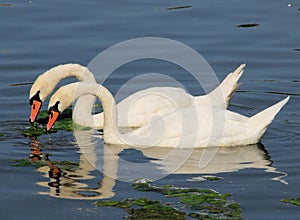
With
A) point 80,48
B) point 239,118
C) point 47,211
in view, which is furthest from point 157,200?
point 80,48

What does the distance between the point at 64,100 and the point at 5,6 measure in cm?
724

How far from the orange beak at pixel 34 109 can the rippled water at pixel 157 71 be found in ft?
0.47

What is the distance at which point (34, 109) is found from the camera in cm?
1452

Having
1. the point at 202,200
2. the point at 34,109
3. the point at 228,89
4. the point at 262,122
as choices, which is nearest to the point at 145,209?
the point at 202,200

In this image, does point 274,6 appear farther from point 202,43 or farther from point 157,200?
point 157,200

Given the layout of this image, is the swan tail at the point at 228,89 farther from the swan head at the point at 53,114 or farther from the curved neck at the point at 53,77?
the swan head at the point at 53,114

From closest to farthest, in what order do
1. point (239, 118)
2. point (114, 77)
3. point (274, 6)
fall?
1. point (239, 118)
2. point (114, 77)
3. point (274, 6)

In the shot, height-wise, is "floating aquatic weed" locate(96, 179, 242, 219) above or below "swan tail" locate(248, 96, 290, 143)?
below

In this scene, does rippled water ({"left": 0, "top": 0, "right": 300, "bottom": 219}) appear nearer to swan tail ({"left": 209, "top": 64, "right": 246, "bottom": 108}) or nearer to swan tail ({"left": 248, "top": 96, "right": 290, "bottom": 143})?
swan tail ({"left": 248, "top": 96, "right": 290, "bottom": 143})

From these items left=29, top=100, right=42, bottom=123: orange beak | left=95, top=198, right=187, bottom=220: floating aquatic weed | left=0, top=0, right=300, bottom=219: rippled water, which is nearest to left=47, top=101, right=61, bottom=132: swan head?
left=0, top=0, right=300, bottom=219: rippled water

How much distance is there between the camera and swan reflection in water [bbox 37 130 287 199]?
11537 mm

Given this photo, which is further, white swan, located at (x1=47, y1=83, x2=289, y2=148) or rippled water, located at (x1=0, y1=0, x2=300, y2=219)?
white swan, located at (x1=47, y1=83, x2=289, y2=148)

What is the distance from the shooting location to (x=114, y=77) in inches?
650

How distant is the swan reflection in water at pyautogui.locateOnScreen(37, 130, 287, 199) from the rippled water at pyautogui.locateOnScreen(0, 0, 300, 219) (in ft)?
0.08
